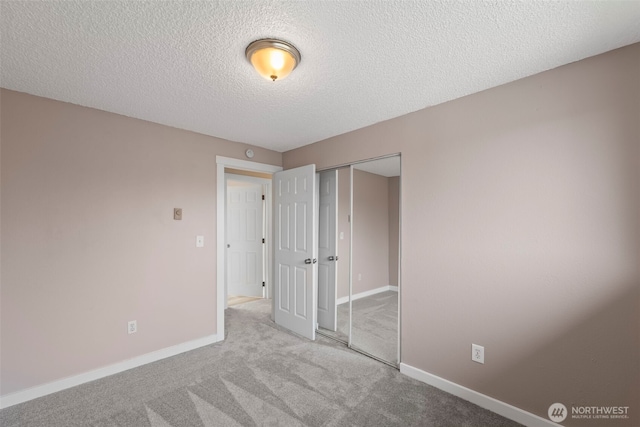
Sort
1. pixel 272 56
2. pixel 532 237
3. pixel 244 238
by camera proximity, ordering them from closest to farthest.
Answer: pixel 272 56 < pixel 532 237 < pixel 244 238

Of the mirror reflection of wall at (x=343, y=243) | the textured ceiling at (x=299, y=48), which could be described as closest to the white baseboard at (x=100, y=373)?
the mirror reflection of wall at (x=343, y=243)

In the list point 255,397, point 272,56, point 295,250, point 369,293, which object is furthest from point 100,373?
point 369,293

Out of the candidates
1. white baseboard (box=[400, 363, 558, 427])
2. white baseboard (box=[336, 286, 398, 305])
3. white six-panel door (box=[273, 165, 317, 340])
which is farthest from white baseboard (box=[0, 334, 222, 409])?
white baseboard (box=[400, 363, 558, 427])

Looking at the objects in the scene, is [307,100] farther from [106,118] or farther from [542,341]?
[542,341]

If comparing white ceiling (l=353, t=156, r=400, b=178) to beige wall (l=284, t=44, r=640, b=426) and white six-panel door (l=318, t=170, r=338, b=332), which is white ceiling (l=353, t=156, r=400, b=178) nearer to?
white six-panel door (l=318, t=170, r=338, b=332)

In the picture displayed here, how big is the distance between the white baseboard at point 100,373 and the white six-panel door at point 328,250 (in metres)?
1.29

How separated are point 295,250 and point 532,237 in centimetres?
233

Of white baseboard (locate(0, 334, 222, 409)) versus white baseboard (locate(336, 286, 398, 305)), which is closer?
white baseboard (locate(0, 334, 222, 409))

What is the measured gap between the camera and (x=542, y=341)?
176 centimetres

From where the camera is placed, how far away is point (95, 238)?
238cm

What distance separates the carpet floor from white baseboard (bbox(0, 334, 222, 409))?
0.05m

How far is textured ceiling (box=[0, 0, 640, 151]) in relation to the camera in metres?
1.28

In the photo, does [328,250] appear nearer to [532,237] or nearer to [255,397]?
[255,397]

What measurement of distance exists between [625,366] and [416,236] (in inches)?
54.5
